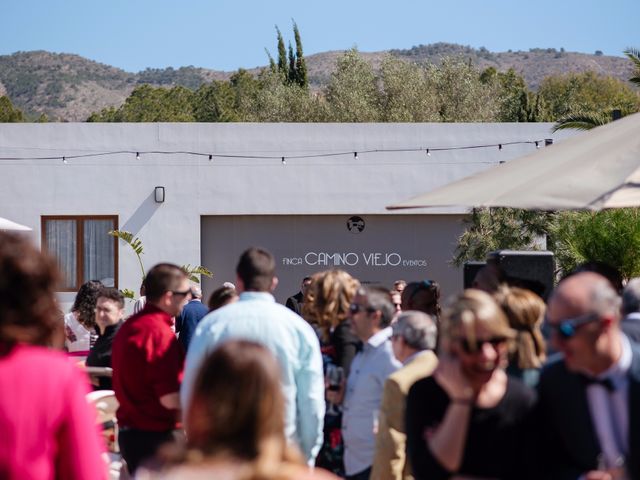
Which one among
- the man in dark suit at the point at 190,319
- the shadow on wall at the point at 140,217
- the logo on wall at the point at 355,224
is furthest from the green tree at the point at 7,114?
the man in dark suit at the point at 190,319

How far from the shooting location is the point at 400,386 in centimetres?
496

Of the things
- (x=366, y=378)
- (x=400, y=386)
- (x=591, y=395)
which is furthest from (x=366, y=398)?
(x=591, y=395)

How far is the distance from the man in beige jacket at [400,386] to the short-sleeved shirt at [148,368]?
122 cm

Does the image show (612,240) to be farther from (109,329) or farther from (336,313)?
(109,329)

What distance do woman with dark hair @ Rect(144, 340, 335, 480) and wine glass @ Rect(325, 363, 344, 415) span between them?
11.4 ft

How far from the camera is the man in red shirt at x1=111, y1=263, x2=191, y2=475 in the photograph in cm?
543

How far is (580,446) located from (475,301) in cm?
60

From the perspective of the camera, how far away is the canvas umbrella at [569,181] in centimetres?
562

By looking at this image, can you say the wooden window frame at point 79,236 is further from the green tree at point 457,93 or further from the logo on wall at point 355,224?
the green tree at point 457,93

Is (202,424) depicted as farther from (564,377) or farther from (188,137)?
(188,137)

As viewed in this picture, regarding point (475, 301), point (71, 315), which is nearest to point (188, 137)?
point (71, 315)

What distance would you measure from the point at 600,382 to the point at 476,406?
0.43 meters

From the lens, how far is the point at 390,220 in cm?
2122

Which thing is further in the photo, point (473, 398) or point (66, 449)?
point (473, 398)
